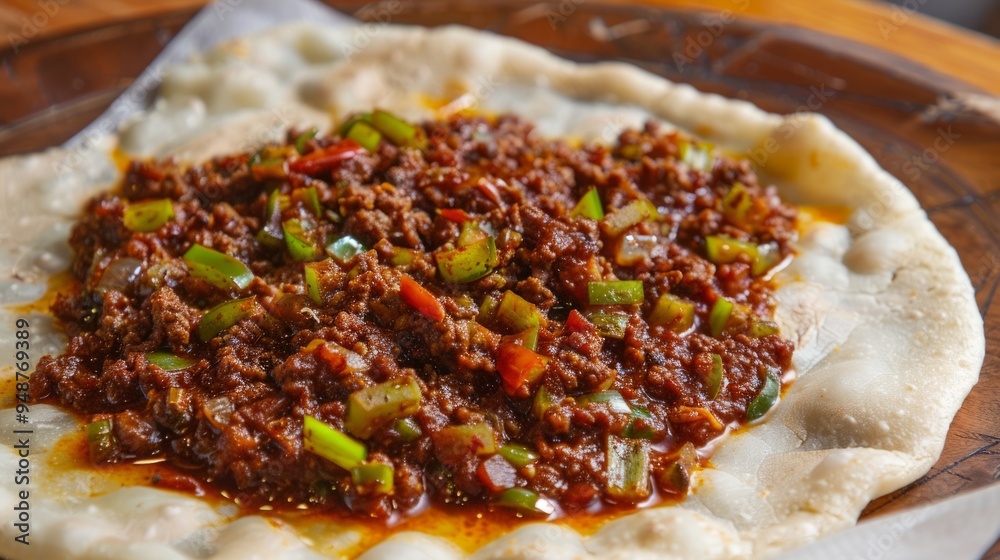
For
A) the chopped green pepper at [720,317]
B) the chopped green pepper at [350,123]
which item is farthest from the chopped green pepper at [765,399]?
the chopped green pepper at [350,123]

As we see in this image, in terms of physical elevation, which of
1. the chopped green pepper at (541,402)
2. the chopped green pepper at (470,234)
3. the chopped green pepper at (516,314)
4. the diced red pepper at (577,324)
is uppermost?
the chopped green pepper at (470,234)

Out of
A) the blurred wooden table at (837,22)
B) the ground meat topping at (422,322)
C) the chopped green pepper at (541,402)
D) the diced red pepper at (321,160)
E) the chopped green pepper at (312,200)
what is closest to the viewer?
the ground meat topping at (422,322)

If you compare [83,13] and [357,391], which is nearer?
[357,391]

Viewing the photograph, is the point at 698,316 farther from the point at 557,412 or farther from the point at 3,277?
the point at 3,277

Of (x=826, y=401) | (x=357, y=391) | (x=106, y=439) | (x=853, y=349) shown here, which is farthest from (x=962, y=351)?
(x=106, y=439)

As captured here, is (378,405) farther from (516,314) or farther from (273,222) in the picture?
(273,222)

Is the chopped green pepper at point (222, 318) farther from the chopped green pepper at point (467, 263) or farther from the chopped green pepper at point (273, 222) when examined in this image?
the chopped green pepper at point (467, 263)

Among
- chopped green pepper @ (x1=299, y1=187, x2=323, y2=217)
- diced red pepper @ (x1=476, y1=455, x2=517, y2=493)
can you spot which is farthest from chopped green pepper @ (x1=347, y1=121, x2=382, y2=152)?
diced red pepper @ (x1=476, y1=455, x2=517, y2=493)
